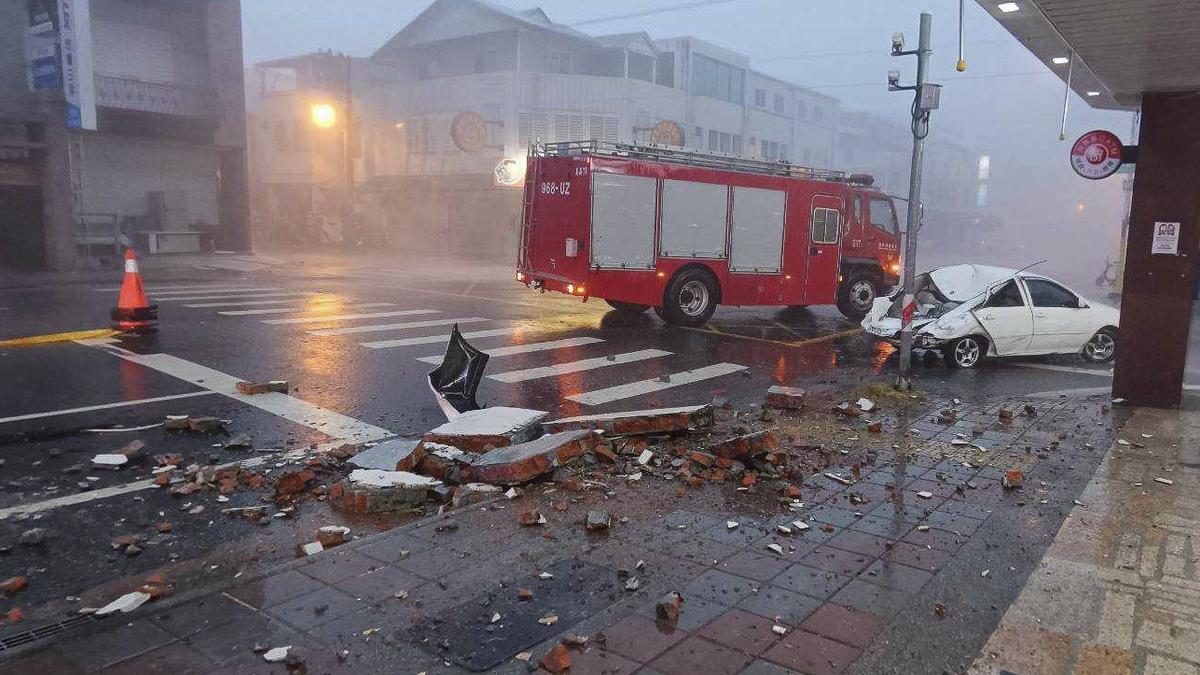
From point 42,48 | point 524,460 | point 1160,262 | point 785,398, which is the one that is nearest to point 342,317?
point 785,398

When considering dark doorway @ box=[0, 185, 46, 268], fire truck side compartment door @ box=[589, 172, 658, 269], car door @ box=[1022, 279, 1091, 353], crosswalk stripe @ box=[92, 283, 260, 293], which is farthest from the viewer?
dark doorway @ box=[0, 185, 46, 268]

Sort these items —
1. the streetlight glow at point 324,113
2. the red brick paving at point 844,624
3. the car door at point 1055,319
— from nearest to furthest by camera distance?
the red brick paving at point 844,624
the car door at point 1055,319
the streetlight glow at point 324,113

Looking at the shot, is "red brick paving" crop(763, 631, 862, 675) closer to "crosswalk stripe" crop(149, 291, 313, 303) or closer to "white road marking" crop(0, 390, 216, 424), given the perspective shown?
"white road marking" crop(0, 390, 216, 424)

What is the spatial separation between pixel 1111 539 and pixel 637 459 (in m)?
3.34

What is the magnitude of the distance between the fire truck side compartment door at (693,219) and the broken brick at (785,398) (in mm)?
6554

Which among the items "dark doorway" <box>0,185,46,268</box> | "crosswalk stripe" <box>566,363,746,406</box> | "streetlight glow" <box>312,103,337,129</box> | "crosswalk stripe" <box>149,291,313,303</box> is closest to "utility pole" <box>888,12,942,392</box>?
"crosswalk stripe" <box>566,363,746,406</box>

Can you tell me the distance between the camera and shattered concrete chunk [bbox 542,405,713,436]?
23.3 ft

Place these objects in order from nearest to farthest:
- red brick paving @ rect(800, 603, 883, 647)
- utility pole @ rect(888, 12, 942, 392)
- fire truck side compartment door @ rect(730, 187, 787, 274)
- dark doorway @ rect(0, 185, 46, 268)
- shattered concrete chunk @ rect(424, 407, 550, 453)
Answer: red brick paving @ rect(800, 603, 883, 647)
shattered concrete chunk @ rect(424, 407, 550, 453)
utility pole @ rect(888, 12, 942, 392)
fire truck side compartment door @ rect(730, 187, 787, 274)
dark doorway @ rect(0, 185, 46, 268)

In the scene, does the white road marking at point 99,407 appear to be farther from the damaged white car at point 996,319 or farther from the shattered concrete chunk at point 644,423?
the damaged white car at point 996,319

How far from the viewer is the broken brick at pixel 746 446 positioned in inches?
253

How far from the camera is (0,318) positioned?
534 inches

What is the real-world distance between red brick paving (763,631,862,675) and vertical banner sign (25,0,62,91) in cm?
2552

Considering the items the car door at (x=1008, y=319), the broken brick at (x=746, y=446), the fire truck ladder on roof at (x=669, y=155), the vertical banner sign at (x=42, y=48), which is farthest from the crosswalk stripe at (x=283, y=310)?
the vertical banner sign at (x=42, y=48)

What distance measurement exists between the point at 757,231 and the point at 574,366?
6685 mm
